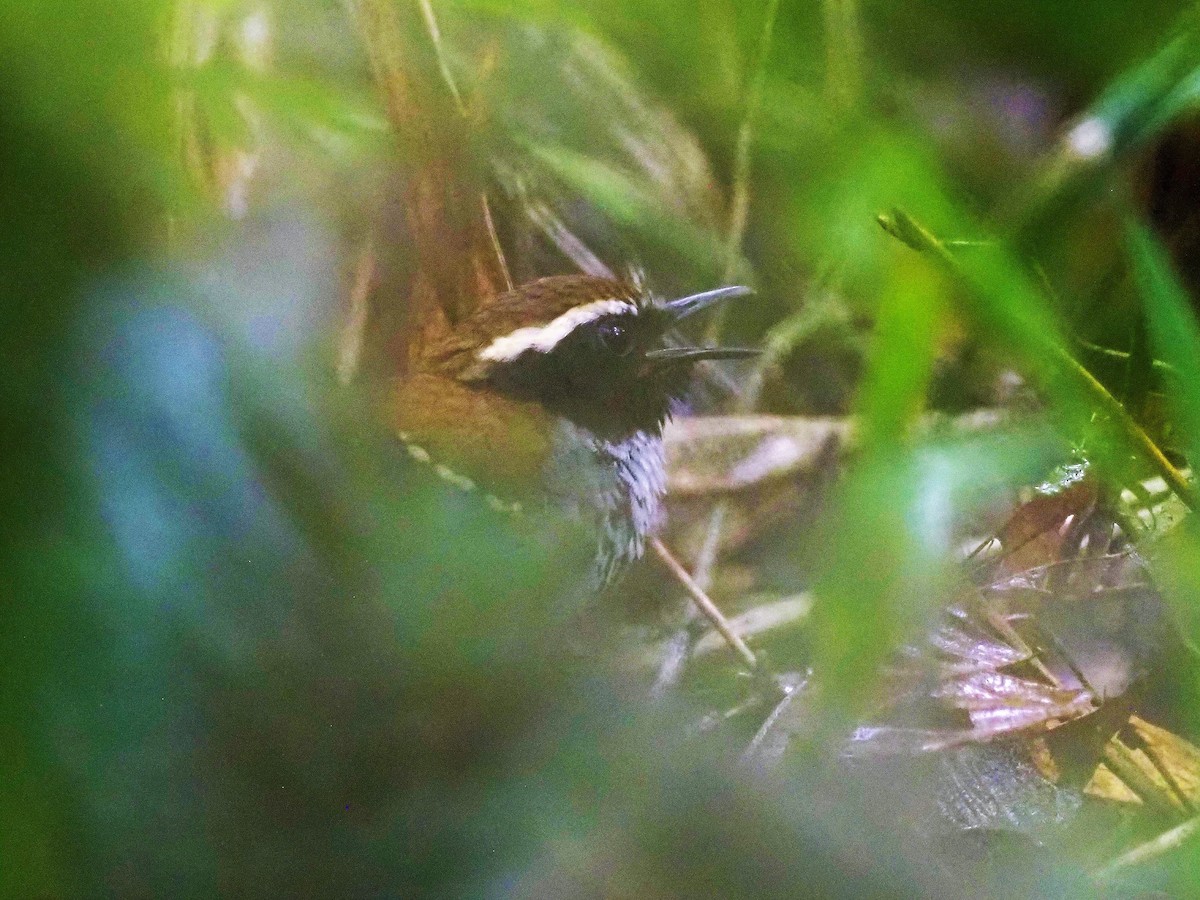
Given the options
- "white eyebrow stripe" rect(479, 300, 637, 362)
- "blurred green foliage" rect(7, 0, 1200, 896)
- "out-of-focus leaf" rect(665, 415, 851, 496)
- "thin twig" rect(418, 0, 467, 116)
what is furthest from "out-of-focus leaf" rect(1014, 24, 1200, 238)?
"thin twig" rect(418, 0, 467, 116)

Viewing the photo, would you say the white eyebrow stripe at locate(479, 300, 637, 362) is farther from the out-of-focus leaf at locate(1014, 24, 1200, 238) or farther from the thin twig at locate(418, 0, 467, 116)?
the out-of-focus leaf at locate(1014, 24, 1200, 238)

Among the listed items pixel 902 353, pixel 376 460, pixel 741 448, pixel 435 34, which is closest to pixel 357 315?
pixel 376 460

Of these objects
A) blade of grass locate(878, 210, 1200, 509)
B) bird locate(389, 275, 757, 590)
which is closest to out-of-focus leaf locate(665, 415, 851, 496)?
bird locate(389, 275, 757, 590)

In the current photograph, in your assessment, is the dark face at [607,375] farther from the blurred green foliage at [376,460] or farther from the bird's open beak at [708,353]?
the blurred green foliage at [376,460]

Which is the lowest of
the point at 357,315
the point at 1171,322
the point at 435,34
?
the point at 1171,322

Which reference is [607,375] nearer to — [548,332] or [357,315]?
[548,332]

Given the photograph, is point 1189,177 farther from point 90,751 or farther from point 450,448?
point 90,751

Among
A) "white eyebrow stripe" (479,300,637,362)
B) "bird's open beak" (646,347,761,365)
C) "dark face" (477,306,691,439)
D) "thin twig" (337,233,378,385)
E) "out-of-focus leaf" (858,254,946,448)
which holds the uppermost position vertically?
"thin twig" (337,233,378,385)

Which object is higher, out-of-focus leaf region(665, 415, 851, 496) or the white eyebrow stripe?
the white eyebrow stripe
